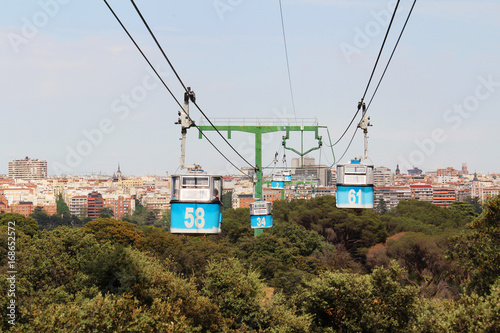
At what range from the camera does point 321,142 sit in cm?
3009

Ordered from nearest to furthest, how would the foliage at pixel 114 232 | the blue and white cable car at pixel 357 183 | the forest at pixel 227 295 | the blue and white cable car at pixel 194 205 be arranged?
the blue and white cable car at pixel 194 205 < the blue and white cable car at pixel 357 183 < the forest at pixel 227 295 < the foliage at pixel 114 232

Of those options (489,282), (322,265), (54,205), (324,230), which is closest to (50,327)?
(489,282)

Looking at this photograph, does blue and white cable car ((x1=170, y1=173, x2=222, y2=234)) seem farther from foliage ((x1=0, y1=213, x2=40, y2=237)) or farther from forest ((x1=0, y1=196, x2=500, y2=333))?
foliage ((x1=0, y1=213, x2=40, y2=237))

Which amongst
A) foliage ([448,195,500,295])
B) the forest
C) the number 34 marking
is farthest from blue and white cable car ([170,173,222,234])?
foliage ([448,195,500,295])

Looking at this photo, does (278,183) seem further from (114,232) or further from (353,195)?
(114,232)

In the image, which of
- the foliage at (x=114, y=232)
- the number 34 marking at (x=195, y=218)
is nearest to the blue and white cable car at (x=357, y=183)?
the number 34 marking at (x=195, y=218)

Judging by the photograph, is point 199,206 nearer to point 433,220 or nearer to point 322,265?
point 322,265

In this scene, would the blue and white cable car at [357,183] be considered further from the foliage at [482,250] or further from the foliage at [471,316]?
the foliage at [482,250]

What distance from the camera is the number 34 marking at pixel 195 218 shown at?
12078mm

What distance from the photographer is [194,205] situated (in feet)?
39.8

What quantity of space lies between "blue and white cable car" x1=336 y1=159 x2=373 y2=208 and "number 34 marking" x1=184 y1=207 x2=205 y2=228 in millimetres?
5518

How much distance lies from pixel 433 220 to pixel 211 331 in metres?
57.9

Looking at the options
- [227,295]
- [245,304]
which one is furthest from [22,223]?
[245,304]

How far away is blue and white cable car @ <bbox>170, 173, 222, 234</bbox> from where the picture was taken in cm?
1208
